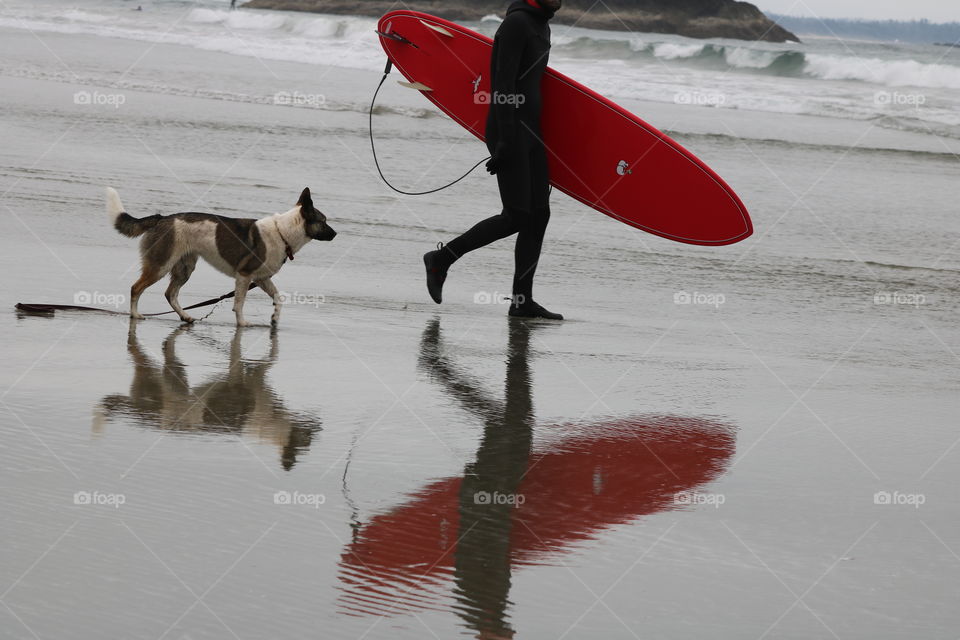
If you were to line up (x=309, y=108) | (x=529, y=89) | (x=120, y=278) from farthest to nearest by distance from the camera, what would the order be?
(x=309, y=108), (x=120, y=278), (x=529, y=89)

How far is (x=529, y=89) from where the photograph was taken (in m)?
6.98

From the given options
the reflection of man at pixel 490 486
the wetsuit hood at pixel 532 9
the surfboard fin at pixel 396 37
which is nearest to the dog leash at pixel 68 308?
the reflection of man at pixel 490 486

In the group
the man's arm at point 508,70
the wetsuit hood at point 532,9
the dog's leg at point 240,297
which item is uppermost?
the wetsuit hood at point 532,9

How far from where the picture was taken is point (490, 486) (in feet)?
13.8

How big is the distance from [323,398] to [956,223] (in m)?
9.77

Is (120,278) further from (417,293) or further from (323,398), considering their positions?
(323,398)

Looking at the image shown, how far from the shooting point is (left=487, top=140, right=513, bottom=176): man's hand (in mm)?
6816

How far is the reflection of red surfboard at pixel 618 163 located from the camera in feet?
25.3

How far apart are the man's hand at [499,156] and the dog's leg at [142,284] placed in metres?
2.02

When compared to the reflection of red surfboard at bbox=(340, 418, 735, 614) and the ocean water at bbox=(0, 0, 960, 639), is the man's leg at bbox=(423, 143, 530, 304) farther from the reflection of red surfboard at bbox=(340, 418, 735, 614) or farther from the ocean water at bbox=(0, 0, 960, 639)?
the reflection of red surfboard at bbox=(340, 418, 735, 614)

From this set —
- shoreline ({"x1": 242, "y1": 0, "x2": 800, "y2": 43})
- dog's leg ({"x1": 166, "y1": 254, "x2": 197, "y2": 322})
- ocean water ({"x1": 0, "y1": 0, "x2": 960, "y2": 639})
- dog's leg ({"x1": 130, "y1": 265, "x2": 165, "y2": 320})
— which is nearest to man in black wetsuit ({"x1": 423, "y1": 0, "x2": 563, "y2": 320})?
ocean water ({"x1": 0, "y1": 0, "x2": 960, "y2": 639})

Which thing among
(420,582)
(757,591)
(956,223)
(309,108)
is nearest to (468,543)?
(420,582)

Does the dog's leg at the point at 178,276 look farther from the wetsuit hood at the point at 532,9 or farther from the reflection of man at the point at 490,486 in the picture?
the wetsuit hood at the point at 532,9

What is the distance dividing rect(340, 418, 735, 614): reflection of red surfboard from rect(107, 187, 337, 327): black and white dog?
247cm
